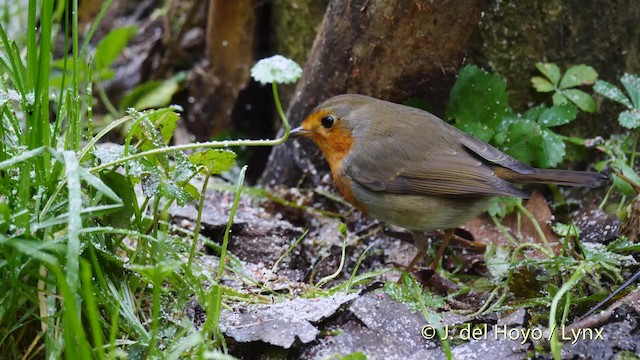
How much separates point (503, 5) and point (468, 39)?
1.16 feet

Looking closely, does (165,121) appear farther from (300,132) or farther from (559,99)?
(559,99)

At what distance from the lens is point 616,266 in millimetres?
2721

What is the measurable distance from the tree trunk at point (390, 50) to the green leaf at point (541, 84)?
0.40m

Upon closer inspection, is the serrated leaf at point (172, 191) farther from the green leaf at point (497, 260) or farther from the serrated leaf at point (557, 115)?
the serrated leaf at point (557, 115)

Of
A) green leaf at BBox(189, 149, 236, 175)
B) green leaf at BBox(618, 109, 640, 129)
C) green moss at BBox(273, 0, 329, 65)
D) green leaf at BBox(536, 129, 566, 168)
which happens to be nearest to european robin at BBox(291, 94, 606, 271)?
green leaf at BBox(536, 129, 566, 168)

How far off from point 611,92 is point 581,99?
194 mm

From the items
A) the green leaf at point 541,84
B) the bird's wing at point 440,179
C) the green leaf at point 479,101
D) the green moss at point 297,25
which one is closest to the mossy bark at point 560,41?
the green leaf at point 541,84

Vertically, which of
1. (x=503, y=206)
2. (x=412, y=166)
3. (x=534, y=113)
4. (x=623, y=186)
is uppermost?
(x=534, y=113)

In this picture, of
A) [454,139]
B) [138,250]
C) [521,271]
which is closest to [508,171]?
[454,139]

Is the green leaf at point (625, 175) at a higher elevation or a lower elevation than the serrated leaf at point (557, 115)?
lower

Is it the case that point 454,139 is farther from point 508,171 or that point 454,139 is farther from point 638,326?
point 638,326

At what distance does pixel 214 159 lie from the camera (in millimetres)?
2504

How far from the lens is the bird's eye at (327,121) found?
129 inches

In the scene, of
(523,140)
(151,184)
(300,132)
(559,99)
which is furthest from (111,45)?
(559,99)
